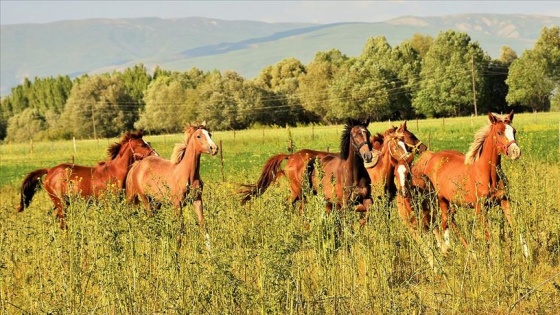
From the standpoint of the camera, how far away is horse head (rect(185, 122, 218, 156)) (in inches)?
482

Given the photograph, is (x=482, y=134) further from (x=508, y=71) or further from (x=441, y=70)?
(x=508, y=71)

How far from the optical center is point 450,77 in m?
86.2

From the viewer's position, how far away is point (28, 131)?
106m

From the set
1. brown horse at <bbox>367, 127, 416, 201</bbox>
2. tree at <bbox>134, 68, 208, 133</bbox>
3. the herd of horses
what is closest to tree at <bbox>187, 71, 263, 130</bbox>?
tree at <bbox>134, 68, 208, 133</bbox>

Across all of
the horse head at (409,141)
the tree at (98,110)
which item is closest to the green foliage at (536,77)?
the tree at (98,110)

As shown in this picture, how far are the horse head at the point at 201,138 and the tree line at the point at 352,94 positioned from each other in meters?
66.6

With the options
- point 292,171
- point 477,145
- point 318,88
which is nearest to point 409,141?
point 477,145

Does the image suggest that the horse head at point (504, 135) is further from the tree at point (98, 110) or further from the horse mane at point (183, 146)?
the tree at point (98, 110)

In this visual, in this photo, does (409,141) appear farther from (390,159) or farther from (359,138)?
(359,138)

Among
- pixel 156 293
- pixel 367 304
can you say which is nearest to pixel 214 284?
pixel 156 293

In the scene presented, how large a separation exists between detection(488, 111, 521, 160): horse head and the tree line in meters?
67.4

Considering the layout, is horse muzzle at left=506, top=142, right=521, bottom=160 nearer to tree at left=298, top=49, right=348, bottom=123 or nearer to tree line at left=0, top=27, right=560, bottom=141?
tree line at left=0, top=27, right=560, bottom=141

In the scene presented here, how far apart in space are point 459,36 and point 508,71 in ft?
24.6

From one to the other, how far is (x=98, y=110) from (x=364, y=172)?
92.6 metres
